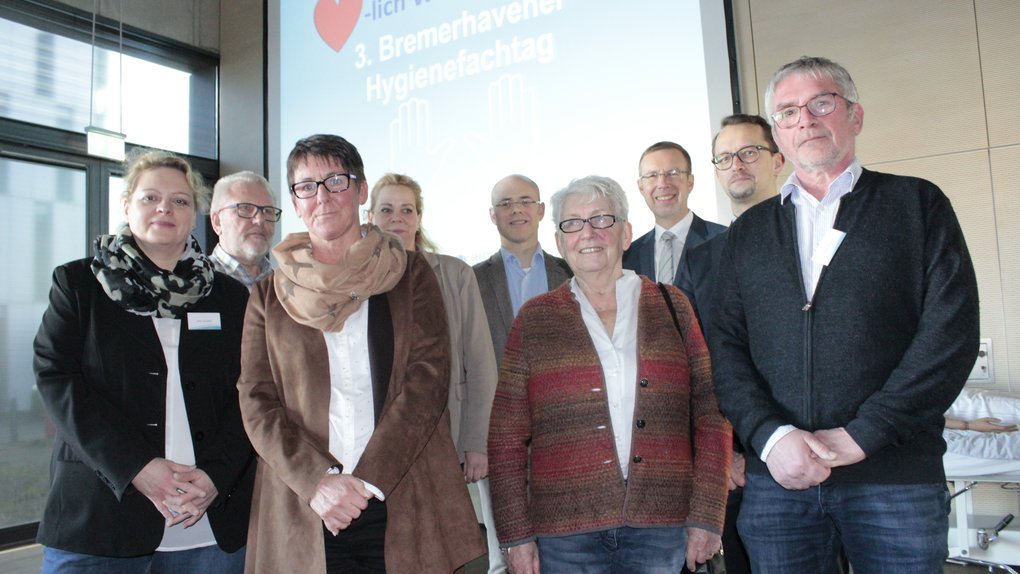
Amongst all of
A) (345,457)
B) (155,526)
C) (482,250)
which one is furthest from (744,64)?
(155,526)

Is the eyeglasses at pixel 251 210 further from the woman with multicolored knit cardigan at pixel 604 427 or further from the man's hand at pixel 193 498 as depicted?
the woman with multicolored knit cardigan at pixel 604 427

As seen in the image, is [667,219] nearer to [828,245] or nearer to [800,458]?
[828,245]

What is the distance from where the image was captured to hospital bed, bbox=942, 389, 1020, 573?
3303 millimetres

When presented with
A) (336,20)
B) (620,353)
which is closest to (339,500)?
(620,353)

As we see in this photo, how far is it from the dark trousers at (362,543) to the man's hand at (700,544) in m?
0.72

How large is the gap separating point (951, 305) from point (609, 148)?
3021 millimetres

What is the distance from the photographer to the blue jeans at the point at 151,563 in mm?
1678

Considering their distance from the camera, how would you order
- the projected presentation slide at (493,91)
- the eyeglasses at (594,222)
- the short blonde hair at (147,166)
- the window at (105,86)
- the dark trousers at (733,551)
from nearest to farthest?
the eyeglasses at (594,222) → the short blonde hair at (147,166) → the dark trousers at (733,551) → the projected presentation slide at (493,91) → the window at (105,86)

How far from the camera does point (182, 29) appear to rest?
638 cm

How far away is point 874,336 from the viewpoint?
1441 mm

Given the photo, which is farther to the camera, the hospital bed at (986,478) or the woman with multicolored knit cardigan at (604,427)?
the hospital bed at (986,478)

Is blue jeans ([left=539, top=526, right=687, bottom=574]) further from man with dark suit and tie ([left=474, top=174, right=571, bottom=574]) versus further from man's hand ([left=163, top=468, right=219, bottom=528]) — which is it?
man with dark suit and tie ([left=474, top=174, right=571, bottom=574])

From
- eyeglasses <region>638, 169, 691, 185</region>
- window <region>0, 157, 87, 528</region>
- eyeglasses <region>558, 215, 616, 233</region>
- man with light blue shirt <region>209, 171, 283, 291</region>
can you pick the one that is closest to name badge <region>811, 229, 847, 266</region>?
eyeglasses <region>558, 215, 616, 233</region>

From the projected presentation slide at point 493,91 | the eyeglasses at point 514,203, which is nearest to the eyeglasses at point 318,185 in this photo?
the eyeglasses at point 514,203
